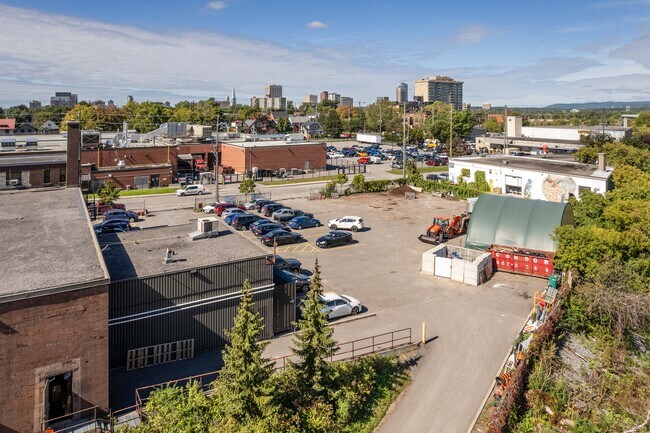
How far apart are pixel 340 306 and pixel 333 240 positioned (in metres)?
11.8

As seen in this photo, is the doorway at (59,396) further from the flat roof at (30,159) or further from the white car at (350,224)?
the flat roof at (30,159)

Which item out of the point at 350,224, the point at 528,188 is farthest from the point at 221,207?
the point at 528,188

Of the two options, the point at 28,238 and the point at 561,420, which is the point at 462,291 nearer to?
the point at 561,420

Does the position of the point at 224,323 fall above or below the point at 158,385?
above

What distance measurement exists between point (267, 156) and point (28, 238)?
47842mm

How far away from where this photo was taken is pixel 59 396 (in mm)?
13695

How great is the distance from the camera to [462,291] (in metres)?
25.2

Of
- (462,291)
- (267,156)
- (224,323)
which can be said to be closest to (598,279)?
(462,291)

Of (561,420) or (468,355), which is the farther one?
(468,355)

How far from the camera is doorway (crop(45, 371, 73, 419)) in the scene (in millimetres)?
13536

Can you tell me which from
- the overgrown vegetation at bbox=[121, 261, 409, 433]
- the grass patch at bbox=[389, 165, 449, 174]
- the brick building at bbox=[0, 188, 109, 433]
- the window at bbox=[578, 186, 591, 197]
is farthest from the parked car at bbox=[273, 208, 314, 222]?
the grass patch at bbox=[389, 165, 449, 174]

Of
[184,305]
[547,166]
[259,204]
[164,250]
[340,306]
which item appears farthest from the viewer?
[547,166]

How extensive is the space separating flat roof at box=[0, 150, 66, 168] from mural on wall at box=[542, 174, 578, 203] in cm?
4509

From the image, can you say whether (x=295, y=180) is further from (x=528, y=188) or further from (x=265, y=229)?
(x=528, y=188)
